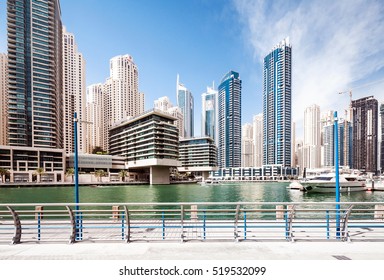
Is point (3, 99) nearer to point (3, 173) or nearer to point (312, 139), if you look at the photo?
point (3, 173)

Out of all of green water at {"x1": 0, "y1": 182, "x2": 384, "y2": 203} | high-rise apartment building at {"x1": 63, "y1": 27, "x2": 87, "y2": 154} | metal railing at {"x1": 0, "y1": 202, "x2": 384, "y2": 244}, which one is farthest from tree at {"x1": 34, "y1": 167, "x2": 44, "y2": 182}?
metal railing at {"x1": 0, "y1": 202, "x2": 384, "y2": 244}

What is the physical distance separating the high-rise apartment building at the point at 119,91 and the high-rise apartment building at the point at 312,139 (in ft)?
484

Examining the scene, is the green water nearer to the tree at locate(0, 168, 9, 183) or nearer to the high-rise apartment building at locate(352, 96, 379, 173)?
the tree at locate(0, 168, 9, 183)

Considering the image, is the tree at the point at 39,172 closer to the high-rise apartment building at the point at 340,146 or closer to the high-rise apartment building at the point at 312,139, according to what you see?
the high-rise apartment building at the point at 312,139

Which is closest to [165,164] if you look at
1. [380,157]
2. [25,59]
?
[25,59]

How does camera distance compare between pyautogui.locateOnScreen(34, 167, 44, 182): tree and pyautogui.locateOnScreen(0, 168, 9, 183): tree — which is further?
pyautogui.locateOnScreen(34, 167, 44, 182): tree

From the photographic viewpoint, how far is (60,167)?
10162cm

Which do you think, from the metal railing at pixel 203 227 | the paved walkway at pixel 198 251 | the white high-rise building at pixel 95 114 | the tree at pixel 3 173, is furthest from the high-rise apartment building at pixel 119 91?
the paved walkway at pixel 198 251

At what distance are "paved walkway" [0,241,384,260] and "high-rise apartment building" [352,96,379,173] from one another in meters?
199

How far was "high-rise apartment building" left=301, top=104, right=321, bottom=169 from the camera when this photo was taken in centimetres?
18000

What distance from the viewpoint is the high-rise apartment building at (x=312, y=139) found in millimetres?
180000

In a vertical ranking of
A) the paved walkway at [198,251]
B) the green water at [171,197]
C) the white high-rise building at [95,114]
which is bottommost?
the green water at [171,197]
